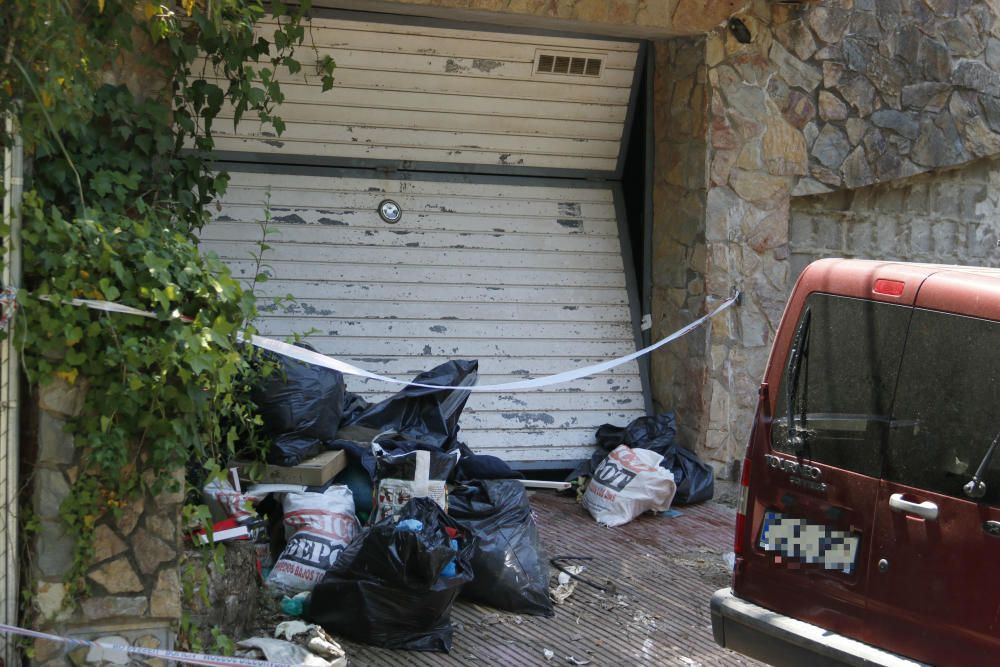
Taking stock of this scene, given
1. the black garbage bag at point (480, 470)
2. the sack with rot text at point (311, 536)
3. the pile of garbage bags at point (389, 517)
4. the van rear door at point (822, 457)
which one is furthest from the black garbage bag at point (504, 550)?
Result: the van rear door at point (822, 457)

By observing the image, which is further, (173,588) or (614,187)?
(614,187)

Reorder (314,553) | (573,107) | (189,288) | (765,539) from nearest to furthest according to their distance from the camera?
(189,288) → (765,539) → (314,553) → (573,107)

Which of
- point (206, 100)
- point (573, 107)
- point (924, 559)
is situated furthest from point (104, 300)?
point (573, 107)

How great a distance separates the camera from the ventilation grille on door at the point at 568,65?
25.0 feet

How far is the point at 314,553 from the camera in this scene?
517 cm

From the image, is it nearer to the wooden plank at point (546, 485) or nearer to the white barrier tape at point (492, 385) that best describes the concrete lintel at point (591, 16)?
the white barrier tape at point (492, 385)

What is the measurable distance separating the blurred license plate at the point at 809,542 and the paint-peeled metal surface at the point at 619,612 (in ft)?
3.49

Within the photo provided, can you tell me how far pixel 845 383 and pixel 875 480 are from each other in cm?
38

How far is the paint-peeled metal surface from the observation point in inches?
195

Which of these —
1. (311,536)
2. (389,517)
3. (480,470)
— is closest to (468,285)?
(480,470)

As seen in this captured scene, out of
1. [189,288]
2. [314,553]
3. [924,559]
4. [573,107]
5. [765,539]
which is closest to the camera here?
[924,559]

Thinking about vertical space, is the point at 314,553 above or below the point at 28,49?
below

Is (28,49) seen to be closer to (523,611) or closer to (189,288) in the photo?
(189,288)

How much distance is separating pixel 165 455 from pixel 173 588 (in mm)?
538
